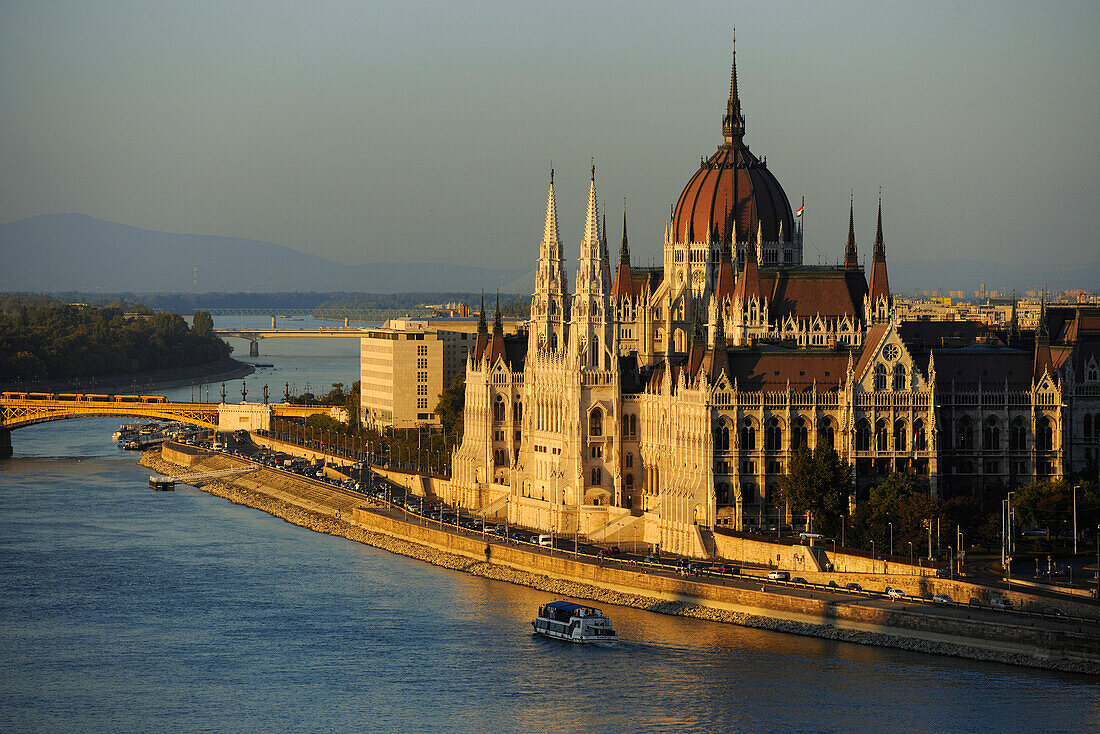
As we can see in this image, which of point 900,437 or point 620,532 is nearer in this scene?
point 900,437

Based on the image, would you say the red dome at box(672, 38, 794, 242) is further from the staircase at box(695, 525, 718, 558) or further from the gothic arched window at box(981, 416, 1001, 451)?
the staircase at box(695, 525, 718, 558)

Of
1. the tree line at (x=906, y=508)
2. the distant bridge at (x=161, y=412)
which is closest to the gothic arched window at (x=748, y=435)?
the tree line at (x=906, y=508)

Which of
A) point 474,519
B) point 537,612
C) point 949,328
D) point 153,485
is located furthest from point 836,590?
point 153,485

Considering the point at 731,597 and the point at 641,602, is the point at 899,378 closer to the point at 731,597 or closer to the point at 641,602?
the point at 731,597

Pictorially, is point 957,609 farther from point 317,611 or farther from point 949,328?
point 949,328

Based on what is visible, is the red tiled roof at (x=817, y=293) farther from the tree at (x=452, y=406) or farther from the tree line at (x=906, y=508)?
the tree at (x=452, y=406)

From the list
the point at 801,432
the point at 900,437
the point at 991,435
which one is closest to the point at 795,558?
the point at 801,432

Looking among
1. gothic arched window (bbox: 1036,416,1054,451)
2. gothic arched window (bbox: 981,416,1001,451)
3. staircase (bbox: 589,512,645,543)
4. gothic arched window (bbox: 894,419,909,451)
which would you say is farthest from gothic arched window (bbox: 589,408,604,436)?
gothic arched window (bbox: 1036,416,1054,451)
